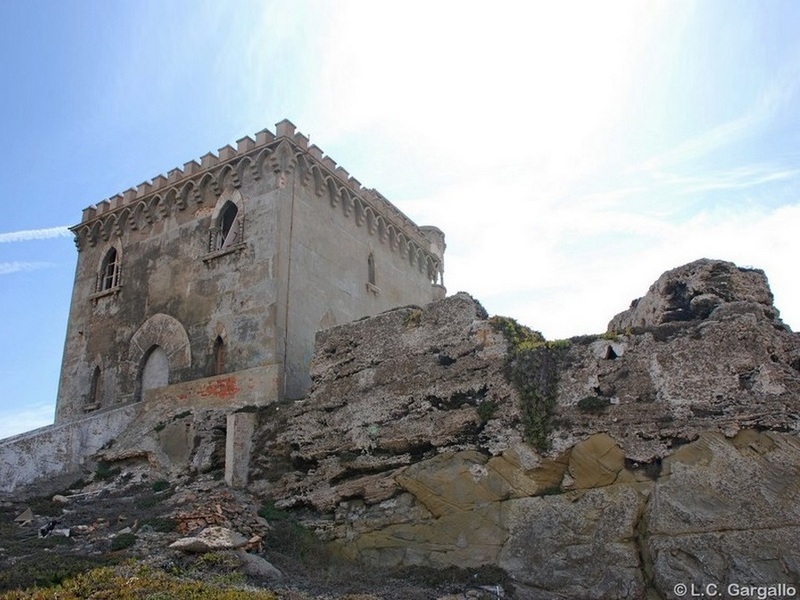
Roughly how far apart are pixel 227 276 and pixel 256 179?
7.79 ft

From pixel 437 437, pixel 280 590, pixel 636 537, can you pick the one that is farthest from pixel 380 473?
pixel 636 537

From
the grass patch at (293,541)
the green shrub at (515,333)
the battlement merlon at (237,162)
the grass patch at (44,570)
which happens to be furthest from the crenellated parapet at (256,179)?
the grass patch at (44,570)

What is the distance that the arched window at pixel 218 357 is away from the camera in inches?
656

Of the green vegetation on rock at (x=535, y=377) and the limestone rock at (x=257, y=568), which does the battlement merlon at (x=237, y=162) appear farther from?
the limestone rock at (x=257, y=568)

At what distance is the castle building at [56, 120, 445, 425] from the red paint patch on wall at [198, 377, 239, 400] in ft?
0.10

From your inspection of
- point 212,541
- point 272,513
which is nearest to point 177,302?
point 272,513

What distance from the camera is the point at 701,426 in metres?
9.95

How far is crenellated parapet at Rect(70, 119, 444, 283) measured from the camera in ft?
57.8

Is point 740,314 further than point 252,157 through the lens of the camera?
No

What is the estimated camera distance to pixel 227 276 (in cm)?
1722

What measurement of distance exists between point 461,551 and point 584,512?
189 cm

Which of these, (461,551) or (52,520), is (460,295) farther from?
(52,520)

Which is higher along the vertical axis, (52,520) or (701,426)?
(701,426)

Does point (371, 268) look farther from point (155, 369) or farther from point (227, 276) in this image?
point (155, 369)
